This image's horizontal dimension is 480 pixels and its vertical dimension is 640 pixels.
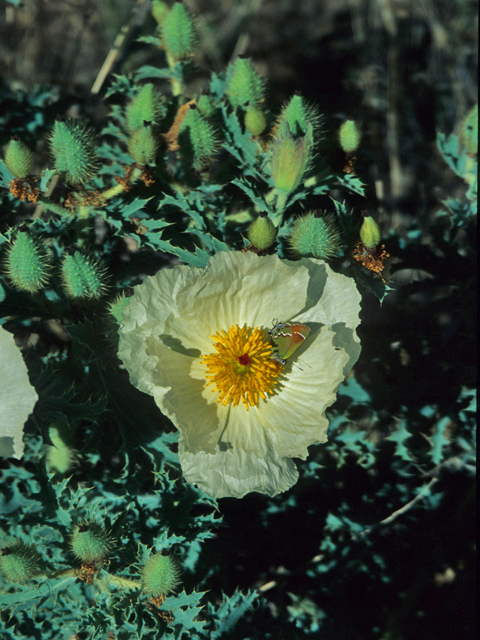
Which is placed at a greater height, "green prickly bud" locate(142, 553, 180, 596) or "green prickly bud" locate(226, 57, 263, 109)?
"green prickly bud" locate(226, 57, 263, 109)

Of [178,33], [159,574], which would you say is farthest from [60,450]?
[178,33]

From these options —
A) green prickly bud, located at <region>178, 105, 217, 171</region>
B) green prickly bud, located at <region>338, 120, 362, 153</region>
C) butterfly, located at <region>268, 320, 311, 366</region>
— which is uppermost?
green prickly bud, located at <region>338, 120, 362, 153</region>

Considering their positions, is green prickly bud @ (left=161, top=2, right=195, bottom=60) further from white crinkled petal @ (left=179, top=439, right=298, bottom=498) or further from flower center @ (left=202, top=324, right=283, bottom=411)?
white crinkled petal @ (left=179, top=439, right=298, bottom=498)

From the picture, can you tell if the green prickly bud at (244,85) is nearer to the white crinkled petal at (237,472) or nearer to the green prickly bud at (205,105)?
the green prickly bud at (205,105)

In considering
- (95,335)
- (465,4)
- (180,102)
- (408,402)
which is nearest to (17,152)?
(95,335)

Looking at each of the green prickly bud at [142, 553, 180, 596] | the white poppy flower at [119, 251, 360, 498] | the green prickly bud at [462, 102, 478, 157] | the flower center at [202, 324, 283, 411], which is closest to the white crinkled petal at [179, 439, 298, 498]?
the white poppy flower at [119, 251, 360, 498]

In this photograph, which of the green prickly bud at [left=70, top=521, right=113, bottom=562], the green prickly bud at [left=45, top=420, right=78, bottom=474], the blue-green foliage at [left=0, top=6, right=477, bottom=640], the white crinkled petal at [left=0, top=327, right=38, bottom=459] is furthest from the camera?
the green prickly bud at [left=45, top=420, right=78, bottom=474]

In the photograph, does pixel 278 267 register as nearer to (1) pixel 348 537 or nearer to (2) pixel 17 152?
(2) pixel 17 152
